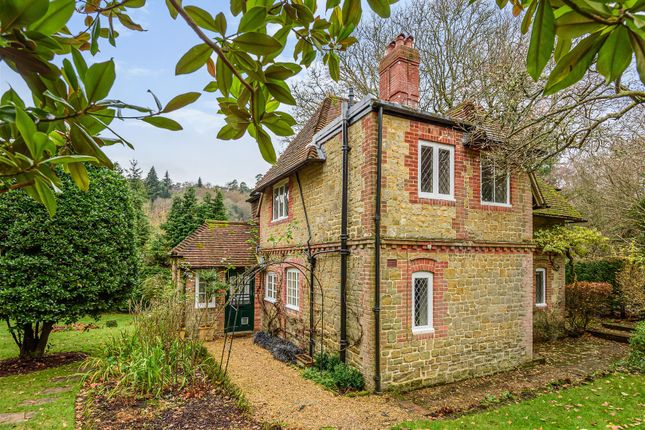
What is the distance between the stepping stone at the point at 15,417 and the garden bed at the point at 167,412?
75 cm

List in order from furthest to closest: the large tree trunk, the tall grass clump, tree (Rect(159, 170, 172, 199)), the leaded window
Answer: tree (Rect(159, 170, 172, 199)) < the large tree trunk < the leaded window < the tall grass clump

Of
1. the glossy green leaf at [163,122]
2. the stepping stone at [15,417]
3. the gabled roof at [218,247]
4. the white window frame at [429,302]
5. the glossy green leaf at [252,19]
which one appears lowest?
the stepping stone at [15,417]

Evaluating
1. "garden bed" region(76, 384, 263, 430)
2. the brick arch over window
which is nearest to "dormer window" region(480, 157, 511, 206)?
the brick arch over window

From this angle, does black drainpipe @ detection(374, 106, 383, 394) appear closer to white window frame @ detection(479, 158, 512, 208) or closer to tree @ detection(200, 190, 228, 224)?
white window frame @ detection(479, 158, 512, 208)

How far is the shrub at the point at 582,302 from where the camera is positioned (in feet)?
44.1

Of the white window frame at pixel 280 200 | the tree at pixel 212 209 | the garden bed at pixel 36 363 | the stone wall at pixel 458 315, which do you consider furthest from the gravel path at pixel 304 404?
the tree at pixel 212 209

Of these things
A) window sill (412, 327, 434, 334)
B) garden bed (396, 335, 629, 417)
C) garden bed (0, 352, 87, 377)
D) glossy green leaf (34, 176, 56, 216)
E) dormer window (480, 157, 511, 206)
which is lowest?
garden bed (0, 352, 87, 377)

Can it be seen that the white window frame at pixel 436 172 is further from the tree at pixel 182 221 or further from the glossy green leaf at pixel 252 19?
the tree at pixel 182 221

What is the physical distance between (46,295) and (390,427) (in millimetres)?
8517

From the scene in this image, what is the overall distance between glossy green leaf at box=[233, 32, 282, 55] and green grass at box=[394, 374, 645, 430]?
6222mm

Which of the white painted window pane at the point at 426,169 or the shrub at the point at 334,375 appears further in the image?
the white painted window pane at the point at 426,169

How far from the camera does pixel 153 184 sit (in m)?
48.3

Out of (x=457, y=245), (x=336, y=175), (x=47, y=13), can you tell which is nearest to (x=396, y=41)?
(x=336, y=175)

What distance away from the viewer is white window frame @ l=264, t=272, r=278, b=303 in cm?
1248
